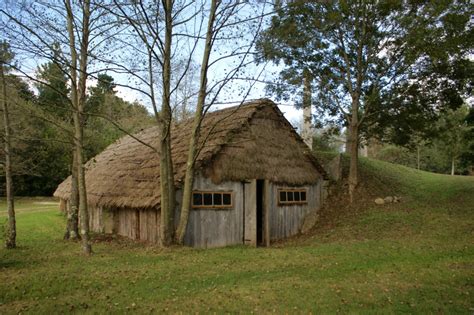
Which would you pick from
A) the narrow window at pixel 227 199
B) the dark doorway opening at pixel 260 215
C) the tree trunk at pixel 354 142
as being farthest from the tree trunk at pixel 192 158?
the tree trunk at pixel 354 142

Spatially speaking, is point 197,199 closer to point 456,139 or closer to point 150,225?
point 150,225

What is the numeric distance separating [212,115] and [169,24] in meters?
6.89

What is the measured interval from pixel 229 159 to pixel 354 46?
7908mm

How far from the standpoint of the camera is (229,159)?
545 inches

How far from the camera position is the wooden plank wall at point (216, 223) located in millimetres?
12945

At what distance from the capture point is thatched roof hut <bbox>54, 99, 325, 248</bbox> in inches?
527

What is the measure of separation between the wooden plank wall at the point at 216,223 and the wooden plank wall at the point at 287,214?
1766 mm

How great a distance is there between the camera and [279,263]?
32.7ft

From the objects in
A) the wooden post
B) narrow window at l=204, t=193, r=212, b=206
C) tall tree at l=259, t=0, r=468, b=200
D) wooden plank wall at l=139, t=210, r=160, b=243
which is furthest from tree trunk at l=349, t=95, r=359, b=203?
wooden plank wall at l=139, t=210, r=160, b=243

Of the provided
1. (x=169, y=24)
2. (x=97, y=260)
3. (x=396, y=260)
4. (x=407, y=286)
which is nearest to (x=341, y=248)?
(x=396, y=260)

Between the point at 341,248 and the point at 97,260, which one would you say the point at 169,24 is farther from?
the point at 341,248

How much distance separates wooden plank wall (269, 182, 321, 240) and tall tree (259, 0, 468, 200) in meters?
2.07

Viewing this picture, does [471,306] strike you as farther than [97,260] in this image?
No

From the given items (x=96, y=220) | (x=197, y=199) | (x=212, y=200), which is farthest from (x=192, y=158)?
(x=96, y=220)
